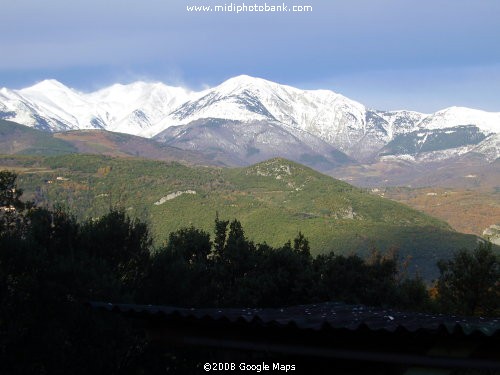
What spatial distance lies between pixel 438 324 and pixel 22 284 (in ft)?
69.9

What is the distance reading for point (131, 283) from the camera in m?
29.9

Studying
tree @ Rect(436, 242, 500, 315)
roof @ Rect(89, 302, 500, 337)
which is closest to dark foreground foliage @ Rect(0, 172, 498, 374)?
tree @ Rect(436, 242, 500, 315)

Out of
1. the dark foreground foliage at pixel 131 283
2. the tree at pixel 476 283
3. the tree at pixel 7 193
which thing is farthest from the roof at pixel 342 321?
the tree at pixel 7 193

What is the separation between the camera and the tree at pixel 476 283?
29.4 metres

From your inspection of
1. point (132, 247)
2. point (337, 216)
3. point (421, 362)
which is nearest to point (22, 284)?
point (132, 247)

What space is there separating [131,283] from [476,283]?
16023mm

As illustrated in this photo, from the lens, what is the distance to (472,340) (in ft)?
16.9

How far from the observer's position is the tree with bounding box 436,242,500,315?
29.4 m

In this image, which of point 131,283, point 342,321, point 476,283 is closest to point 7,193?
point 131,283

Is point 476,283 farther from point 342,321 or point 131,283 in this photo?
point 342,321

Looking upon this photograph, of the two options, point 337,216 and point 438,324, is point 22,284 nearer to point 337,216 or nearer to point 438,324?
point 438,324

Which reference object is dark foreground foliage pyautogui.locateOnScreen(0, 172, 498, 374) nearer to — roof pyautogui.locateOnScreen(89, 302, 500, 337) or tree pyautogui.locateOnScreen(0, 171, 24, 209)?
tree pyautogui.locateOnScreen(0, 171, 24, 209)

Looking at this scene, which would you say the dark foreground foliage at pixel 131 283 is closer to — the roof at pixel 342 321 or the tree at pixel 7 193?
the tree at pixel 7 193

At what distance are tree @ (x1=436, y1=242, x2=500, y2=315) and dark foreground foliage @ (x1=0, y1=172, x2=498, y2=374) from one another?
48mm
